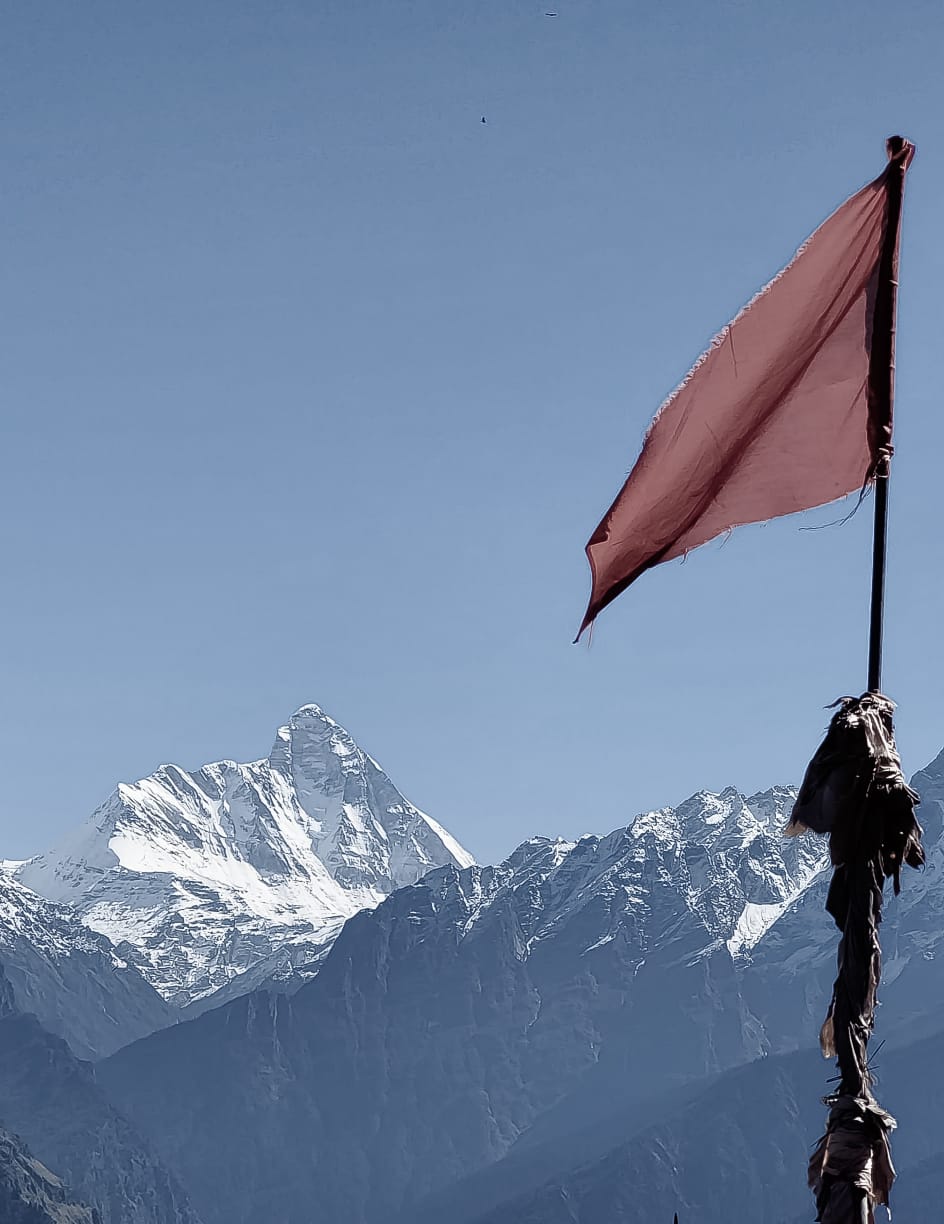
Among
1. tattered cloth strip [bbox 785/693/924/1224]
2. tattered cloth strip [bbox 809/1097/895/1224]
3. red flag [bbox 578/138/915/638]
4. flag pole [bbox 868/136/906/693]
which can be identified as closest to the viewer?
tattered cloth strip [bbox 809/1097/895/1224]

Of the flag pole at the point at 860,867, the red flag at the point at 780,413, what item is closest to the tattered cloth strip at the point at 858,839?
the flag pole at the point at 860,867

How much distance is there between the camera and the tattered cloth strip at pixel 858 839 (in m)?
10.5

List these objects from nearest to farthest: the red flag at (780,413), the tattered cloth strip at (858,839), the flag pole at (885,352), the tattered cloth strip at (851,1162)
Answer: the tattered cloth strip at (851,1162)
the tattered cloth strip at (858,839)
the flag pole at (885,352)
the red flag at (780,413)

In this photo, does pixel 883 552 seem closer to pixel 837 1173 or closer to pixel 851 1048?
pixel 851 1048

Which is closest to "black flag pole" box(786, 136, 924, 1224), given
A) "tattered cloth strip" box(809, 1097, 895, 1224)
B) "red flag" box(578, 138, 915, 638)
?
"tattered cloth strip" box(809, 1097, 895, 1224)

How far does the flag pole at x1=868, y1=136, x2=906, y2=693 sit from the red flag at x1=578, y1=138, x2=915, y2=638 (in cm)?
1

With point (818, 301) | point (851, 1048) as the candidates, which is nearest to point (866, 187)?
point (818, 301)

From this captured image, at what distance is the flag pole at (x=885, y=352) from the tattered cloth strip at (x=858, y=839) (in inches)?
16.5

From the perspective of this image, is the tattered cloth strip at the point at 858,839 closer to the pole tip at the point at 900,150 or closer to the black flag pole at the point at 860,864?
the black flag pole at the point at 860,864

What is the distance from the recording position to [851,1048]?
10398mm

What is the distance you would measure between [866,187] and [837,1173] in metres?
5.94

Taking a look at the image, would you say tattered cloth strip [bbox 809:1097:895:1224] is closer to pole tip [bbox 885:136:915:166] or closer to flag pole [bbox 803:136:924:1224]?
flag pole [bbox 803:136:924:1224]

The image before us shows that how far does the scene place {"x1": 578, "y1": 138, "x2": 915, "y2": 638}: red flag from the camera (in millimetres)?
11859

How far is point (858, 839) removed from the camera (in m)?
10.9
